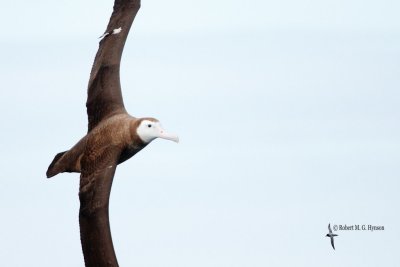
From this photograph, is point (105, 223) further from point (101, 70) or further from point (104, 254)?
point (101, 70)

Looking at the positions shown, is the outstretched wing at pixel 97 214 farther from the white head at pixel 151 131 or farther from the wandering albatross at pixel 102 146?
the white head at pixel 151 131

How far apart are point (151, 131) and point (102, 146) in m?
0.76

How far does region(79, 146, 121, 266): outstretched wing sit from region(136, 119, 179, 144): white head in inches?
22.6

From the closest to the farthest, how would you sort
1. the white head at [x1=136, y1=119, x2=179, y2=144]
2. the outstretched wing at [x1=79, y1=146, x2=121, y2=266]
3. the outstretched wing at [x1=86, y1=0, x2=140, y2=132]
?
the outstretched wing at [x1=79, y1=146, x2=121, y2=266] < the white head at [x1=136, y1=119, x2=179, y2=144] < the outstretched wing at [x1=86, y1=0, x2=140, y2=132]

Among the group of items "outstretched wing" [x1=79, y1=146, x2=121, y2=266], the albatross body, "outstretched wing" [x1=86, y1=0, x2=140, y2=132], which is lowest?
"outstretched wing" [x1=79, y1=146, x2=121, y2=266]

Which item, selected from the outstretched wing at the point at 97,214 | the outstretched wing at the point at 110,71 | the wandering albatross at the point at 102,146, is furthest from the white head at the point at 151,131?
the outstretched wing at the point at 110,71

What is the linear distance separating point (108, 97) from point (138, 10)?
6.25 feet

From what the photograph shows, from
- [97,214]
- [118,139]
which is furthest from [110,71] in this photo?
[97,214]

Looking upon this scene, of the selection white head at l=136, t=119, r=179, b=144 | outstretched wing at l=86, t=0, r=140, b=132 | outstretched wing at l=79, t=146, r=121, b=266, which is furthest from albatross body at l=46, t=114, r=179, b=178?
outstretched wing at l=86, t=0, r=140, b=132

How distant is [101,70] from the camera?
2308 cm

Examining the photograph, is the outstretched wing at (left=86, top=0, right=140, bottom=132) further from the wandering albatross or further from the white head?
the white head

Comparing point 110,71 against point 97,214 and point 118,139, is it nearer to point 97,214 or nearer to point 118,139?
point 118,139

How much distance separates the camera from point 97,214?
21219mm

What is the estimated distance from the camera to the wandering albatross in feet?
69.6
